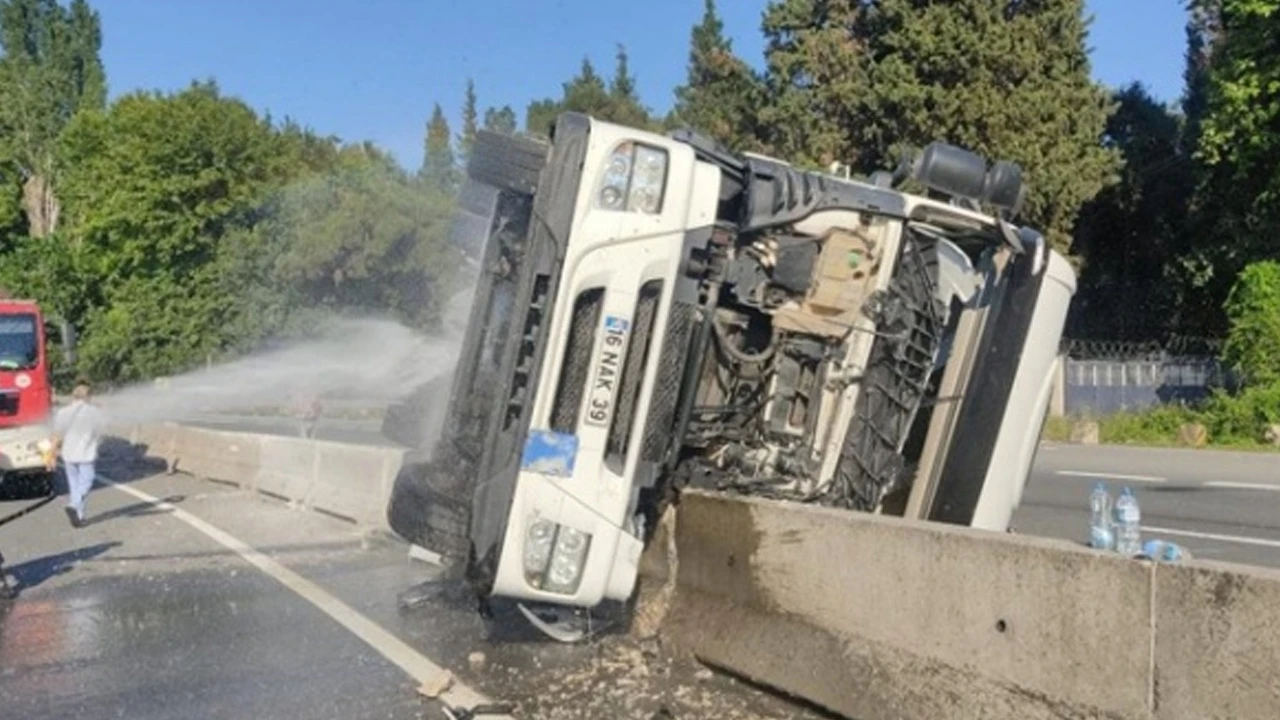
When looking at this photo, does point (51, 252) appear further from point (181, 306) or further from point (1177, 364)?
point (1177, 364)

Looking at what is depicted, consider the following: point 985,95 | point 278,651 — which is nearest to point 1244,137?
point 985,95

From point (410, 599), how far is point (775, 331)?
2918 mm

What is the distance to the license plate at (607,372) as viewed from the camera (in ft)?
19.7

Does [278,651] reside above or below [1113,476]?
below

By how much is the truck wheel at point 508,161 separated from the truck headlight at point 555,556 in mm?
1513

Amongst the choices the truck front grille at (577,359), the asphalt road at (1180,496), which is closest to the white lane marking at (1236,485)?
the asphalt road at (1180,496)

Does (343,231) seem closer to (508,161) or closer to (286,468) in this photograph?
(286,468)

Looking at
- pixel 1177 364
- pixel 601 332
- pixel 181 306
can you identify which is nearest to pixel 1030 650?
pixel 601 332

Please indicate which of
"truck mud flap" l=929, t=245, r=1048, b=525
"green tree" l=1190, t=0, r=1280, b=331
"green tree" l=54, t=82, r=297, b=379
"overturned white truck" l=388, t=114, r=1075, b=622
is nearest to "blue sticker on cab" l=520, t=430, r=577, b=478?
"overturned white truck" l=388, t=114, r=1075, b=622

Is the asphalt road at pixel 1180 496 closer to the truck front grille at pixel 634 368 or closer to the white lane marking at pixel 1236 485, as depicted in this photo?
the white lane marking at pixel 1236 485

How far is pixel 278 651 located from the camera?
285 inches

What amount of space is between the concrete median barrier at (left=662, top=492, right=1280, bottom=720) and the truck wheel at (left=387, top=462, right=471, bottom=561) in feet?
3.54

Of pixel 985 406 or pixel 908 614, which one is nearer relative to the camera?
pixel 908 614

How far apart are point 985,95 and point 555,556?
25882 millimetres
